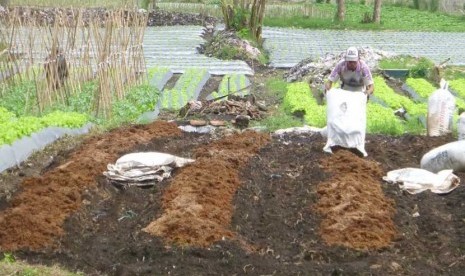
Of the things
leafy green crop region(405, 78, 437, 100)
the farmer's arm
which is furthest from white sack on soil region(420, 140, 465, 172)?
leafy green crop region(405, 78, 437, 100)

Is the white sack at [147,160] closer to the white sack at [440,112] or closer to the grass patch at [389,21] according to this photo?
the white sack at [440,112]

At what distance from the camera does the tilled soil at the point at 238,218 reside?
7.47 metres

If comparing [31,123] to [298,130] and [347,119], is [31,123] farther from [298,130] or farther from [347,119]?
[347,119]

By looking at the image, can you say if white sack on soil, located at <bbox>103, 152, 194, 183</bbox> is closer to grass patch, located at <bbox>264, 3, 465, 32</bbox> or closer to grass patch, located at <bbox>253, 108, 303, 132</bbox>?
grass patch, located at <bbox>253, 108, 303, 132</bbox>

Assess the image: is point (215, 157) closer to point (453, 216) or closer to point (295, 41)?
point (453, 216)

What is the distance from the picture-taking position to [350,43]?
27.6 metres

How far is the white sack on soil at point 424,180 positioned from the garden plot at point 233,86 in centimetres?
713

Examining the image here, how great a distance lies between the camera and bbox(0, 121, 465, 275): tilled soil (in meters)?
7.47

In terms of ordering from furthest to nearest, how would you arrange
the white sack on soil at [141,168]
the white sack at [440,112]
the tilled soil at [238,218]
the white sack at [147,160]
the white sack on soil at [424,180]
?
the white sack at [440,112] → the white sack at [147,160] → the white sack on soil at [141,168] → the white sack on soil at [424,180] → the tilled soil at [238,218]

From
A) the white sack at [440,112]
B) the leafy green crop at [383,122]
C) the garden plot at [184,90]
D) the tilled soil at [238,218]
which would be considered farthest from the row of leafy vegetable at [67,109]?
the white sack at [440,112]

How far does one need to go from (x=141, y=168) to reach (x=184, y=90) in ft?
25.9

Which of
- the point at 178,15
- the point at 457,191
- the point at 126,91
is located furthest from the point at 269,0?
the point at 457,191

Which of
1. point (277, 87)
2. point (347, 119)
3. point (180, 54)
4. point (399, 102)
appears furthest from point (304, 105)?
point (180, 54)

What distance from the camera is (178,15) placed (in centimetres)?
3588
